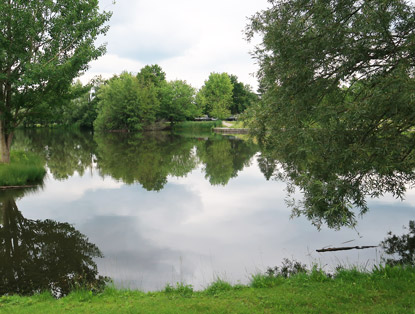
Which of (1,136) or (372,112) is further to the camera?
(1,136)

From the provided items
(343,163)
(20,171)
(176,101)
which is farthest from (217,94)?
(343,163)

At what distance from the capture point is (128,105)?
69.4 metres

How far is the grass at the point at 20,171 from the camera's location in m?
16.3

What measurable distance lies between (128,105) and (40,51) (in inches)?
2077

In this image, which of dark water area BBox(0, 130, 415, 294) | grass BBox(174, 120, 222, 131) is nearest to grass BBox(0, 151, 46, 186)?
dark water area BBox(0, 130, 415, 294)

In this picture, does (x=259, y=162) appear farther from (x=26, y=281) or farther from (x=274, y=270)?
(x=26, y=281)

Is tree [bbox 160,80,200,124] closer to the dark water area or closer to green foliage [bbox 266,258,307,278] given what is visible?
the dark water area

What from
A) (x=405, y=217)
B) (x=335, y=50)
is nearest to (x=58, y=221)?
(x=335, y=50)

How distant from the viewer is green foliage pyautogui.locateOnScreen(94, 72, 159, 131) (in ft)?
227

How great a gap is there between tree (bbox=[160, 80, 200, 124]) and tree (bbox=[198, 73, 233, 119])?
6.40 meters

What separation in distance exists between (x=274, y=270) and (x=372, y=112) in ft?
15.0

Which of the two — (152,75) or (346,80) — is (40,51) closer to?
(346,80)

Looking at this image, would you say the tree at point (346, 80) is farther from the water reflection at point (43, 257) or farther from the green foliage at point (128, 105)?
the green foliage at point (128, 105)

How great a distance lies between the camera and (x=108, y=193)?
658 inches
